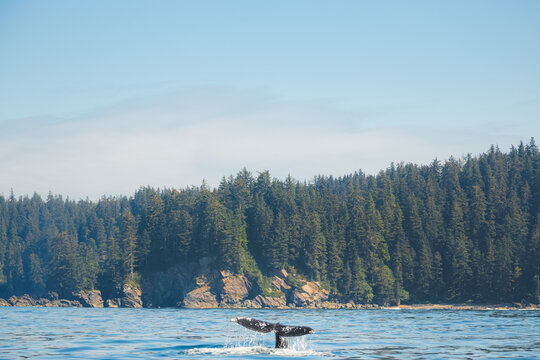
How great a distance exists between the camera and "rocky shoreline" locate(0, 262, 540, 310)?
141 metres

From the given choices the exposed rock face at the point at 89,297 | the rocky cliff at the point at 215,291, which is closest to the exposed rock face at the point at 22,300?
the exposed rock face at the point at 89,297

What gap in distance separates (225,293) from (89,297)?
144 feet

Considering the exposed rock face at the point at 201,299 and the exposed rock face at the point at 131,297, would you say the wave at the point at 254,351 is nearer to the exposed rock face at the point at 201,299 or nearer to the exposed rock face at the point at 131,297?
the exposed rock face at the point at 201,299

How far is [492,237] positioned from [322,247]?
142 feet

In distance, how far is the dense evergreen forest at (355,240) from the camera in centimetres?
14612

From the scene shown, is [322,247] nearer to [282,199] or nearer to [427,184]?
[282,199]

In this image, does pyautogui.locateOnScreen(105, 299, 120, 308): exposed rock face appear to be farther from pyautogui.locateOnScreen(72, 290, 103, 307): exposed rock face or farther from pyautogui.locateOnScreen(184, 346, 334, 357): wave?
pyautogui.locateOnScreen(184, 346, 334, 357): wave

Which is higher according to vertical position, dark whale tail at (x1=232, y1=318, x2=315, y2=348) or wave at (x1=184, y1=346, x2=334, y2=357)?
dark whale tail at (x1=232, y1=318, x2=315, y2=348)

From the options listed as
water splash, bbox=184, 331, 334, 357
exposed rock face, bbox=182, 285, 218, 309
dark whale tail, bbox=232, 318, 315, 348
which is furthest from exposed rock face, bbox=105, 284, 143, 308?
dark whale tail, bbox=232, 318, 315, 348

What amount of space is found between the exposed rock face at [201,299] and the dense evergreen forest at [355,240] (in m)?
7.15

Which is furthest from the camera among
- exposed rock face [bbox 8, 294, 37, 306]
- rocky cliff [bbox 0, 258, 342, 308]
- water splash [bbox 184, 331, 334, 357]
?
exposed rock face [bbox 8, 294, 37, 306]

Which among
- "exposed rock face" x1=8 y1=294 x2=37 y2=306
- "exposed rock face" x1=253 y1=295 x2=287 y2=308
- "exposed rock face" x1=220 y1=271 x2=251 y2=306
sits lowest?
"exposed rock face" x1=8 y1=294 x2=37 y2=306

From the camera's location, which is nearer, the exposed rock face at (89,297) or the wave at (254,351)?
the wave at (254,351)

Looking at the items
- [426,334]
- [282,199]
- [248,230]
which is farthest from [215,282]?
[426,334]
